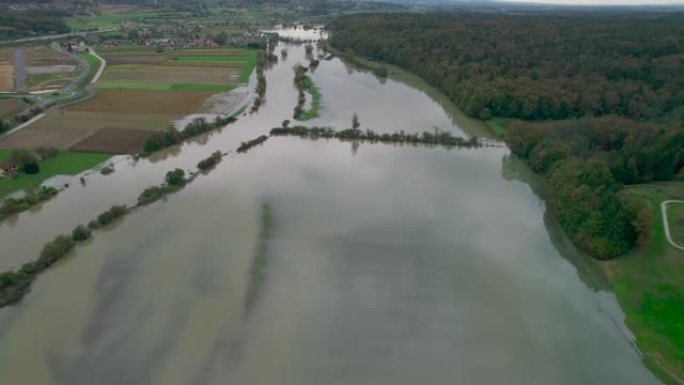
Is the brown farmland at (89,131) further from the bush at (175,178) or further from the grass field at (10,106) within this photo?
the bush at (175,178)

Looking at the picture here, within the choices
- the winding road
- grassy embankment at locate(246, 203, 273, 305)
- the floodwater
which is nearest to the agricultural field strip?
the floodwater

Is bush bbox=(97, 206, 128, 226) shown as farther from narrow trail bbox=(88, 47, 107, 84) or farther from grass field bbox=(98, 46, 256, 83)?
narrow trail bbox=(88, 47, 107, 84)

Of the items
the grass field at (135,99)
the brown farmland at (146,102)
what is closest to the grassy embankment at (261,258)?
the grass field at (135,99)

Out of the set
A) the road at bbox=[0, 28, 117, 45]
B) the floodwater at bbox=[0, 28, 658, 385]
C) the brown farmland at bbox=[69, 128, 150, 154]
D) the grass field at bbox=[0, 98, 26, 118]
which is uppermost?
the road at bbox=[0, 28, 117, 45]

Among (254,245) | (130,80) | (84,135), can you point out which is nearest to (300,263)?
(254,245)

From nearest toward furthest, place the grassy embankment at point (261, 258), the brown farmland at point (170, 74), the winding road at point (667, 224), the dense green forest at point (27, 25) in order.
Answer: the grassy embankment at point (261, 258) → the winding road at point (667, 224) → the brown farmland at point (170, 74) → the dense green forest at point (27, 25)

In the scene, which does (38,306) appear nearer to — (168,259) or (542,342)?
(168,259)

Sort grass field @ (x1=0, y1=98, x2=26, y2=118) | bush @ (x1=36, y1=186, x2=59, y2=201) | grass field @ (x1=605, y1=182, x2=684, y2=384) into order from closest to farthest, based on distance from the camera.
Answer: grass field @ (x1=605, y1=182, x2=684, y2=384)
bush @ (x1=36, y1=186, x2=59, y2=201)
grass field @ (x1=0, y1=98, x2=26, y2=118)
